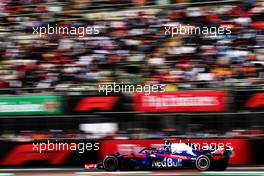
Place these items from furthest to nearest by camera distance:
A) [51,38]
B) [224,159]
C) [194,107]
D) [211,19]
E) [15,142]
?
1. [51,38]
2. [211,19]
3. [15,142]
4. [194,107]
5. [224,159]

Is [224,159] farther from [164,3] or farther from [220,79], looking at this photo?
[164,3]

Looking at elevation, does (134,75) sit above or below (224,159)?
above

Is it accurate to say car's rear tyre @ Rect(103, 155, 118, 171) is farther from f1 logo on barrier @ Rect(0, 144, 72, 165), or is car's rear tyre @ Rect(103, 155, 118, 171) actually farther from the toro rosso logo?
f1 logo on barrier @ Rect(0, 144, 72, 165)

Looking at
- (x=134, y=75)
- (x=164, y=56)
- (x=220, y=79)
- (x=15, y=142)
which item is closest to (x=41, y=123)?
(x=15, y=142)

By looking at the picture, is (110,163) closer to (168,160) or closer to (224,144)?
(168,160)

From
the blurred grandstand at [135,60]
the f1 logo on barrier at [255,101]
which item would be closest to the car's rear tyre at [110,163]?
the blurred grandstand at [135,60]

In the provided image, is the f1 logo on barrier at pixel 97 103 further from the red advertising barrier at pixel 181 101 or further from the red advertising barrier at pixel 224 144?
the red advertising barrier at pixel 224 144

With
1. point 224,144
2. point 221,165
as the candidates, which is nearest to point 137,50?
point 224,144
